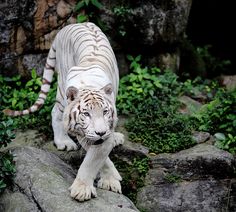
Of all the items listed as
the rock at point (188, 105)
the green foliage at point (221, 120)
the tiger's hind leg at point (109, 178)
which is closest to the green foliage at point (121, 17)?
the rock at point (188, 105)

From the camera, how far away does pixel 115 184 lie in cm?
464

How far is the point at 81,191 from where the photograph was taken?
13.5 ft

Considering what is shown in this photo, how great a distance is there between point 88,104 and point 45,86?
1924mm

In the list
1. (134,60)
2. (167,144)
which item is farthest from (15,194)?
(134,60)

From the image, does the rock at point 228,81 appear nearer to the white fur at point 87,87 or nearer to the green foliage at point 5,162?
the white fur at point 87,87

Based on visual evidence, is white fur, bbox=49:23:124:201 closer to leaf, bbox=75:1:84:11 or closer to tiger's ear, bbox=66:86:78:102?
tiger's ear, bbox=66:86:78:102

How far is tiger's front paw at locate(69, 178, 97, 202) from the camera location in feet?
13.5

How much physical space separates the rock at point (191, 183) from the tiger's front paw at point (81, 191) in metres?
1.00

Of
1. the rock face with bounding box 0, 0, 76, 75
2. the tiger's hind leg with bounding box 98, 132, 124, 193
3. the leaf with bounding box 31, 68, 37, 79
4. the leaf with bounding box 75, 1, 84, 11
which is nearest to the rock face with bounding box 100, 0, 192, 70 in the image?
the leaf with bounding box 75, 1, 84, 11

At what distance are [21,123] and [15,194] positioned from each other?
5.84 ft

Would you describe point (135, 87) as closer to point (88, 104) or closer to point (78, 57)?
point (78, 57)

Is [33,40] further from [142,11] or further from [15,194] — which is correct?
[15,194]

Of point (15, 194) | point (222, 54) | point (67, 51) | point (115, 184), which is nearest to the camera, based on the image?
point (15, 194)

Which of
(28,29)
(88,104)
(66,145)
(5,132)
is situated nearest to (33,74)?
(28,29)
